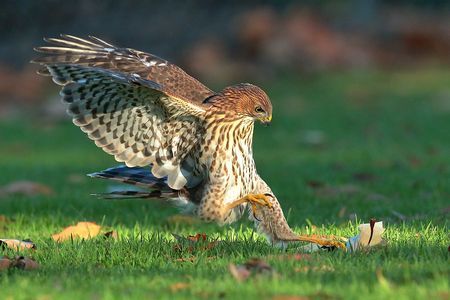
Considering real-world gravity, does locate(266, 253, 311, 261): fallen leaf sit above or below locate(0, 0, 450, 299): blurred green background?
below

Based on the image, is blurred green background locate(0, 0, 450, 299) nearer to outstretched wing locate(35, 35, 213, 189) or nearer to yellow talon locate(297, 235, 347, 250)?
yellow talon locate(297, 235, 347, 250)

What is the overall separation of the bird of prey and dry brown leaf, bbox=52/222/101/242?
1.23 ft

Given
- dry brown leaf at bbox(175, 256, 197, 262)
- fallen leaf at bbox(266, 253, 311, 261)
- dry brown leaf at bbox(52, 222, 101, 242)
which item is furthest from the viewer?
dry brown leaf at bbox(52, 222, 101, 242)

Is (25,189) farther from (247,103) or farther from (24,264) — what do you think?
(24,264)

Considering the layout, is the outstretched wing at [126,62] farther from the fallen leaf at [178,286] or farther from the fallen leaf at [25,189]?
the fallen leaf at [25,189]

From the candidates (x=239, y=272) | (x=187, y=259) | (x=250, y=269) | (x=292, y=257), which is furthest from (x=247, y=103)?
(x=239, y=272)

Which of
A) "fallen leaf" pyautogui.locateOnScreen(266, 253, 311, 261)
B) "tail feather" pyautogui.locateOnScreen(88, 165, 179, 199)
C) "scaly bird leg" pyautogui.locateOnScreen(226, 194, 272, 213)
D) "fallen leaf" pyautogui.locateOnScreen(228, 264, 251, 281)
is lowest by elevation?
"fallen leaf" pyautogui.locateOnScreen(228, 264, 251, 281)

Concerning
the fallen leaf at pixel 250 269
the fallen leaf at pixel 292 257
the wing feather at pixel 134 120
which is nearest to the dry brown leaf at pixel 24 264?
the fallen leaf at pixel 250 269

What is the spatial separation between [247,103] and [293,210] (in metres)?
1.71

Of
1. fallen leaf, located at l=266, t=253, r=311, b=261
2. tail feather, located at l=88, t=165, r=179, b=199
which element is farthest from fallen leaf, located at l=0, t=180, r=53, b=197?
fallen leaf, located at l=266, t=253, r=311, b=261

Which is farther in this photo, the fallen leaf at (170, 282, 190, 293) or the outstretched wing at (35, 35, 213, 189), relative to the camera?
the outstretched wing at (35, 35, 213, 189)

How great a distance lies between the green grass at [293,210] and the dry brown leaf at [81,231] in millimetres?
168

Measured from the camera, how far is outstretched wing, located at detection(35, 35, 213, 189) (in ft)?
22.2

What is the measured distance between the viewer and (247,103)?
6.69 metres
